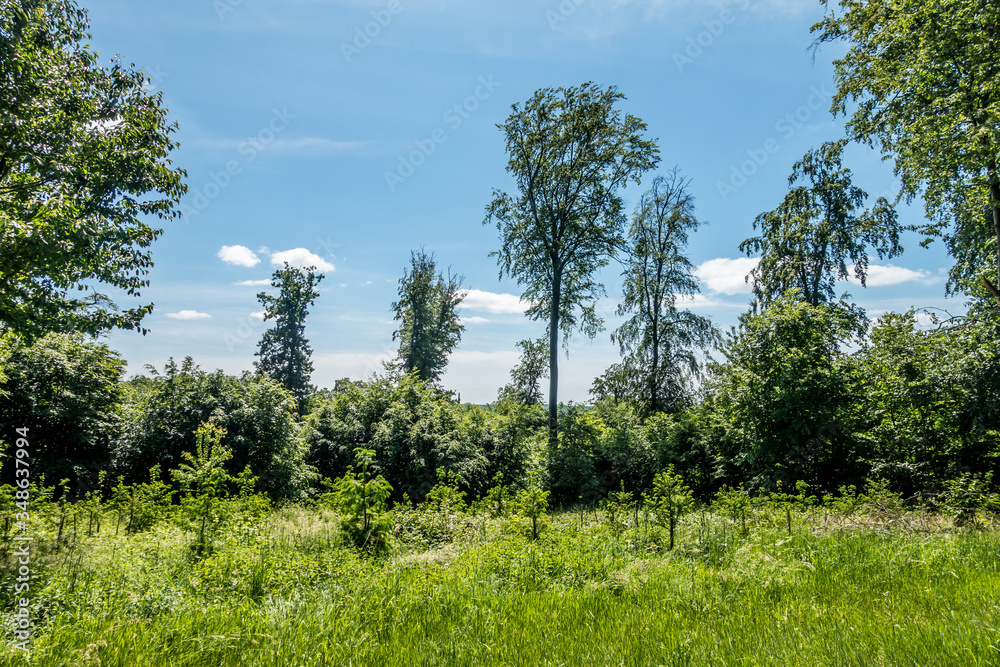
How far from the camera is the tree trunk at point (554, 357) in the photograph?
16344 millimetres

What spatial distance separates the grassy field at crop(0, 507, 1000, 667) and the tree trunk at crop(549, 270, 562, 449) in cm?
955

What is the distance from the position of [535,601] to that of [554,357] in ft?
43.9

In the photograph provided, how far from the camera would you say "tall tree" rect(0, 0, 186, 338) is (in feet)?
21.8

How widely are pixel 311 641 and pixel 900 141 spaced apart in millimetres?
13951

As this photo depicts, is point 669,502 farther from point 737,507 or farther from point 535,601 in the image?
point 535,601

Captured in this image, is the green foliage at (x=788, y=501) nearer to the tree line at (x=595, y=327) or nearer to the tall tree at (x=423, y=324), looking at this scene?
the tree line at (x=595, y=327)

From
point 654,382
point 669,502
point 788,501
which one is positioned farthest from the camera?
point 654,382

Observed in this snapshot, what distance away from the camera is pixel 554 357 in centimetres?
1753

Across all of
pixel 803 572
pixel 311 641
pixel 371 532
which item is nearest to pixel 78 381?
pixel 371 532

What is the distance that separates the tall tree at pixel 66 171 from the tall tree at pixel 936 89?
49.8 feet

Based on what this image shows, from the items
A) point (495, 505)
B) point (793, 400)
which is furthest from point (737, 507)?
point (495, 505)

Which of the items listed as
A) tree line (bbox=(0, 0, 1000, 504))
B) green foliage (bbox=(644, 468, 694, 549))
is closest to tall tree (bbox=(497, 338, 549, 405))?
tree line (bbox=(0, 0, 1000, 504))

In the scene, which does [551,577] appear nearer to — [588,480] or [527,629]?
[527,629]

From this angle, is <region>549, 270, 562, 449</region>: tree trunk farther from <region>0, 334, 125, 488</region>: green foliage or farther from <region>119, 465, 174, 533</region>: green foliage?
<region>0, 334, 125, 488</region>: green foliage
